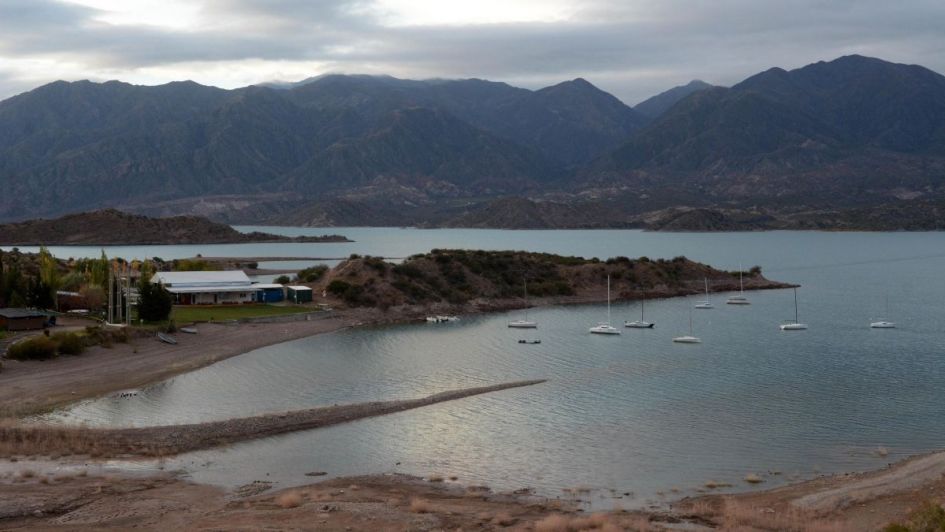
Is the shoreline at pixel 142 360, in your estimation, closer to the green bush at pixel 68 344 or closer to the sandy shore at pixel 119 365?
the sandy shore at pixel 119 365

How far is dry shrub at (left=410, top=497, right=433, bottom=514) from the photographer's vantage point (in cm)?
2634

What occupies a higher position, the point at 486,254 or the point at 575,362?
the point at 486,254

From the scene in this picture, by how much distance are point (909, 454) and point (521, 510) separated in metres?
16.2

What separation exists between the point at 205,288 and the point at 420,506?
5753cm

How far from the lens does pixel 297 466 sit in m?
32.6

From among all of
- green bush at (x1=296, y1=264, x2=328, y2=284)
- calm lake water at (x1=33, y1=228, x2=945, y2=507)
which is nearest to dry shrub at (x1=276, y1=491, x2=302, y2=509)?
calm lake water at (x1=33, y1=228, x2=945, y2=507)

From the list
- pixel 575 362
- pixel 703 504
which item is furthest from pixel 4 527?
pixel 575 362

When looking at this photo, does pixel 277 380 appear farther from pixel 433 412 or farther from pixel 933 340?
pixel 933 340

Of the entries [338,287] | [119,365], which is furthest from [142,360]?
[338,287]

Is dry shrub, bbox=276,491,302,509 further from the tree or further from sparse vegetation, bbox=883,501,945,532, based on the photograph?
the tree

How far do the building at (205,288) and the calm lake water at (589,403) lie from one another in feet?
43.5

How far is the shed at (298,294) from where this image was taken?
272 ft

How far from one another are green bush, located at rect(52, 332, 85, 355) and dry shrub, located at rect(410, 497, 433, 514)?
106 ft

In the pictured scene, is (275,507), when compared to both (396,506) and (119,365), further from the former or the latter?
Result: (119,365)
